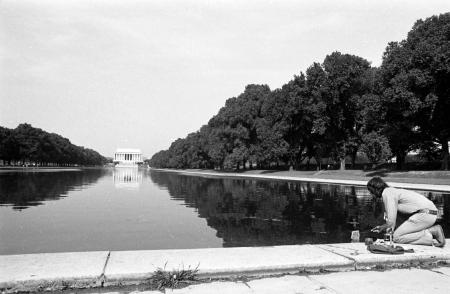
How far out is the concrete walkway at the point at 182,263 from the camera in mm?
4953

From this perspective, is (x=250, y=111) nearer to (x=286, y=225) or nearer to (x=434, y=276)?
(x=286, y=225)

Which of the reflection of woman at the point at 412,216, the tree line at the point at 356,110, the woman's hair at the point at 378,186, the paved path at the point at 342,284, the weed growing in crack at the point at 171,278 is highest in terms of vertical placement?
the tree line at the point at 356,110

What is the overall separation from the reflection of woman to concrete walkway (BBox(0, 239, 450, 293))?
0.41m

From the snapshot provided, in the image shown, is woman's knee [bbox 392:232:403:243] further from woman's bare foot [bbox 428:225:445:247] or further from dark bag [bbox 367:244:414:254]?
dark bag [bbox 367:244:414:254]

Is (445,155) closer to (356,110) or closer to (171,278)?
(356,110)

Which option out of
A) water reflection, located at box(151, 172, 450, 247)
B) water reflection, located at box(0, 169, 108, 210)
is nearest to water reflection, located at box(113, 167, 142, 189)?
water reflection, located at box(0, 169, 108, 210)

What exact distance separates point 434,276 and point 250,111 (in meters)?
72.0

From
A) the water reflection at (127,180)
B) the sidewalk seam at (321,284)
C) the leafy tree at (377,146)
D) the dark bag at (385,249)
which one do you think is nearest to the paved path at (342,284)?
the sidewalk seam at (321,284)

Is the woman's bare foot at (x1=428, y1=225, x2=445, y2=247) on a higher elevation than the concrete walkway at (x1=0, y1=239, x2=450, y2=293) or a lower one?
higher

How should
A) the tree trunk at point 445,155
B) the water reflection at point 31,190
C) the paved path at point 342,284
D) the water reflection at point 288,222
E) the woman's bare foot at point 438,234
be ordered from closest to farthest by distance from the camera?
the paved path at point 342,284, the woman's bare foot at point 438,234, the water reflection at point 288,222, the water reflection at point 31,190, the tree trunk at point 445,155

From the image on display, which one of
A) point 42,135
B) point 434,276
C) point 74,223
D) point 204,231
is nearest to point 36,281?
point 434,276

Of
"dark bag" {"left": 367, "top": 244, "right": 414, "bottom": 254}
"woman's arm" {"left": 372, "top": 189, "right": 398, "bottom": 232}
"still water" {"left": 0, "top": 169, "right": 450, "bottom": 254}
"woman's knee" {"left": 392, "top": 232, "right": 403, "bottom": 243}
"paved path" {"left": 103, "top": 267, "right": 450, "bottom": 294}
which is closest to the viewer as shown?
"paved path" {"left": 103, "top": 267, "right": 450, "bottom": 294}

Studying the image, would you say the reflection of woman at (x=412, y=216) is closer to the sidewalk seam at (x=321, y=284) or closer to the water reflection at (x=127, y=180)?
the sidewalk seam at (x=321, y=284)

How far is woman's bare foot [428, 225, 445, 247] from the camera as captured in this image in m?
7.14
